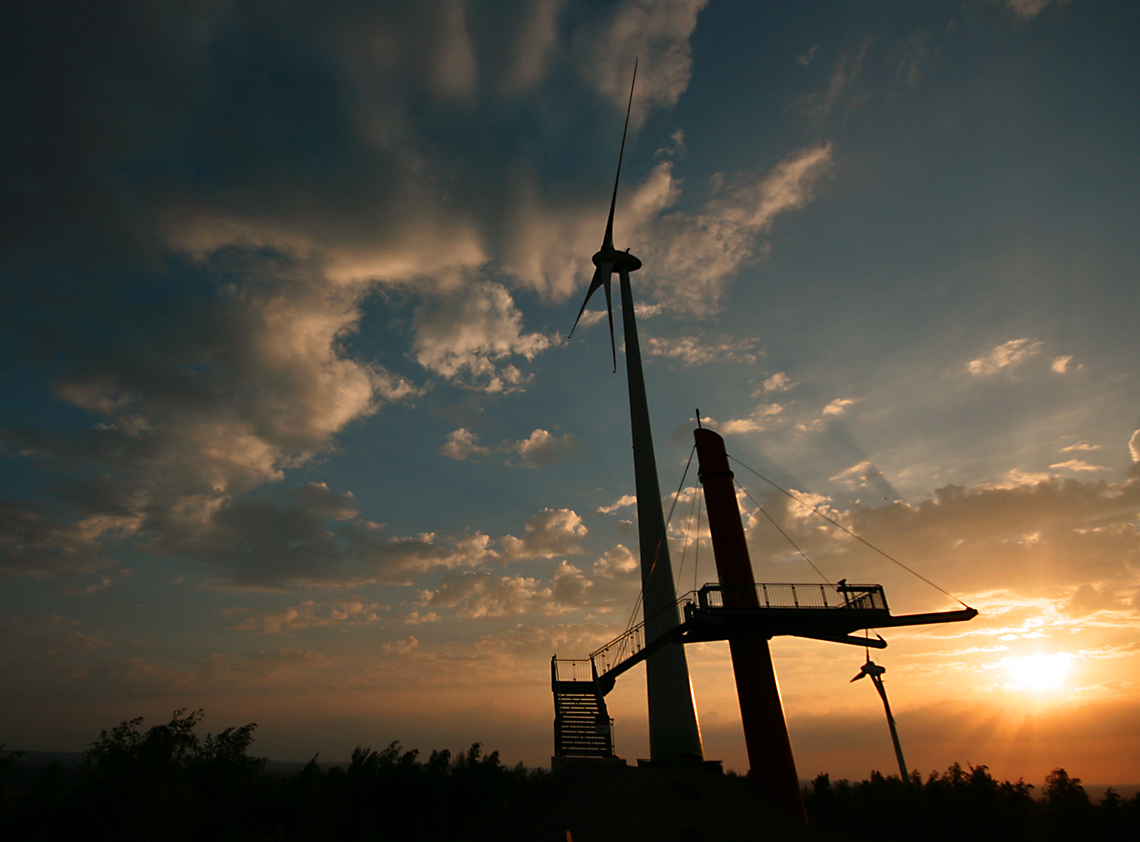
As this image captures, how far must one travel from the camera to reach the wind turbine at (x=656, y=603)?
28438 millimetres

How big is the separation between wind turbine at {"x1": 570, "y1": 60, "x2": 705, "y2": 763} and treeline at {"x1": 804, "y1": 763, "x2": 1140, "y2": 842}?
6.94m

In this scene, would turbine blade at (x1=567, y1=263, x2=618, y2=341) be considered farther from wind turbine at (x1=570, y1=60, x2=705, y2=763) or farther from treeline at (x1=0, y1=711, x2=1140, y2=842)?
treeline at (x1=0, y1=711, x2=1140, y2=842)

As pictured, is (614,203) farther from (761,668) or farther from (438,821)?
(438,821)

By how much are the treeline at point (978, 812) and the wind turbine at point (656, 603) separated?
273 inches

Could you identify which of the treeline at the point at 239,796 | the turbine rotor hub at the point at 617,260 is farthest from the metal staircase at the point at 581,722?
the turbine rotor hub at the point at 617,260

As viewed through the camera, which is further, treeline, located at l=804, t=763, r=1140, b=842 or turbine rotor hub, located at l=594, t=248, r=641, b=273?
turbine rotor hub, located at l=594, t=248, r=641, b=273

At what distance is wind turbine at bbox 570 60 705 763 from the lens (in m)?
28.4

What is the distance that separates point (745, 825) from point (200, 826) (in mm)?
25285

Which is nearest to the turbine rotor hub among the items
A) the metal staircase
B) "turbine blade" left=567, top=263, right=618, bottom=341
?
"turbine blade" left=567, top=263, right=618, bottom=341

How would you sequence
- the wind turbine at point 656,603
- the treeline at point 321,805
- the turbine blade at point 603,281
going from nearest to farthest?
the treeline at point 321,805 → the wind turbine at point 656,603 → the turbine blade at point 603,281

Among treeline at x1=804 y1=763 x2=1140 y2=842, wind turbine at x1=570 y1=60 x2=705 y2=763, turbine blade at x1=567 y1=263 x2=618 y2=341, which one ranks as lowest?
treeline at x1=804 y1=763 x2=1140 y2=842

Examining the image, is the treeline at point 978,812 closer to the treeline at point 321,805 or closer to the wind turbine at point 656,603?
the treeline at point 321,805

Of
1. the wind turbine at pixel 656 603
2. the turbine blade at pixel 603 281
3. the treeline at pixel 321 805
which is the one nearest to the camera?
the treeline at pixel 321 805

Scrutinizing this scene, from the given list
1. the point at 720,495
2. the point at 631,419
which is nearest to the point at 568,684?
the point at 720,495
